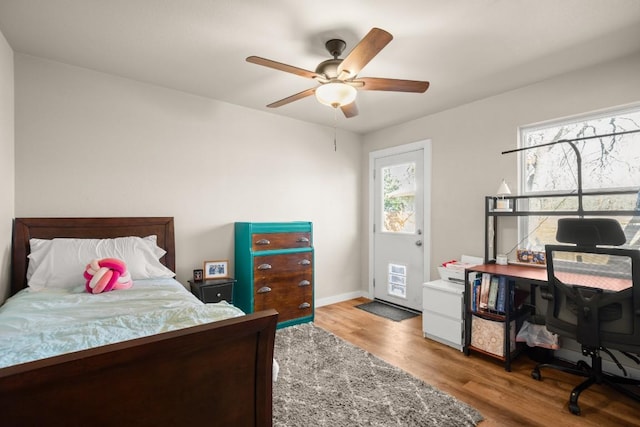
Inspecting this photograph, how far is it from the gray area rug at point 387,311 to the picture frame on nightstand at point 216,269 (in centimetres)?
185

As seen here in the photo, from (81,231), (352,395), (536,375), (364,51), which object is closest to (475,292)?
(536,375)

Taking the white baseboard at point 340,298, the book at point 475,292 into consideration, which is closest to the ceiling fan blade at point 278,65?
the book at point 475,292

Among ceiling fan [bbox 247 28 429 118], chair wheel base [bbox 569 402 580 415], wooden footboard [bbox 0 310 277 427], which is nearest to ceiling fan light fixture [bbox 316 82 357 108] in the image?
ceiling fan [bbox 247 28 429 118]

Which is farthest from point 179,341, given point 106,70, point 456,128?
point 456,128

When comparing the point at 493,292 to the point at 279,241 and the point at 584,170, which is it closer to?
the point at 584,170

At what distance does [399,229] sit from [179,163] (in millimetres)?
2795

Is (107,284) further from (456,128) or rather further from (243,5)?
(456,128)

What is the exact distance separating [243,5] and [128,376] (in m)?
1.93

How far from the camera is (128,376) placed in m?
0.95

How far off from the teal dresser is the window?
7.29 feet

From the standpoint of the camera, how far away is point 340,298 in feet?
14.2

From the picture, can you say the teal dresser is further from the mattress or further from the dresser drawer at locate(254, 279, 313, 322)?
the mattress

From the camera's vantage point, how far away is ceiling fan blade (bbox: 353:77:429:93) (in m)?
2.03

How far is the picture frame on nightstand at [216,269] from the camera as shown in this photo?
3146 millimetres
